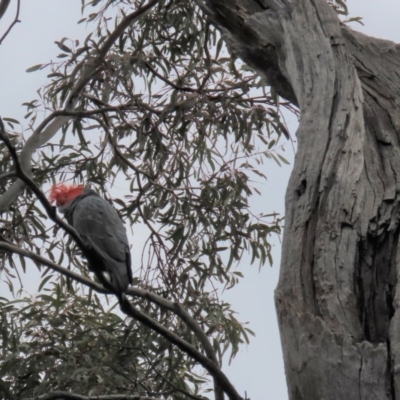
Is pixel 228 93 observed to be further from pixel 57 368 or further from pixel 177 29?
pixel 57 368

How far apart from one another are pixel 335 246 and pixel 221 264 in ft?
9.36

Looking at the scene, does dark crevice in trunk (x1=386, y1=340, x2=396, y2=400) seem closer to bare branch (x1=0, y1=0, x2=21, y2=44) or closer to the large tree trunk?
the large tree trunk

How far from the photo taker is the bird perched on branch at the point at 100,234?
154 inches

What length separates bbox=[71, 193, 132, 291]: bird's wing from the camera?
13.2 feet

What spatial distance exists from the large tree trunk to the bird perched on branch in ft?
4.33

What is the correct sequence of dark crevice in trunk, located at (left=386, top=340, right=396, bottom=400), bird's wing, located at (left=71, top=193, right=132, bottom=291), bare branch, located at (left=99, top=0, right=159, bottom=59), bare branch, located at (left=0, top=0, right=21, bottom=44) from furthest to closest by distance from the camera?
bare branch, located at (left=99, top=0, right=159, bottom=59) → bird's wing, located at (left=71, top=193, right=132, bottom=291) → bare branch, located at (left=0, top=0, right=21, bottom=44) → dark crevice in trunk, located at (left=386, top=340, right=396, bottom=400)

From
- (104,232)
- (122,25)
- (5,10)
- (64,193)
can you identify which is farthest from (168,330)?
(122,25)

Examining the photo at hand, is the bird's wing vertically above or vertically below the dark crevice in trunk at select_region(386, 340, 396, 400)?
above

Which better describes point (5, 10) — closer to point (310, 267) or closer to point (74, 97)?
point (74, 97)

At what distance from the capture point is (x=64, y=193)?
15.5ft

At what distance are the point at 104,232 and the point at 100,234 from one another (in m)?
0.02

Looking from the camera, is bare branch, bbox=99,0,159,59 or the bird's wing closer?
the bird's wing

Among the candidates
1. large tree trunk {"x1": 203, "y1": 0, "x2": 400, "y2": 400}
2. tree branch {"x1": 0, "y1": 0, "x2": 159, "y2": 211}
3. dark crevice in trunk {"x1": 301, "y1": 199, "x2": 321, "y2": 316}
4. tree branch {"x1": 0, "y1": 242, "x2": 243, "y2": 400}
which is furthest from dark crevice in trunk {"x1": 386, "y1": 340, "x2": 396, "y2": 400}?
tree branch {"x1": 0, "y1": 0, "x2": 159, "y2": 211}

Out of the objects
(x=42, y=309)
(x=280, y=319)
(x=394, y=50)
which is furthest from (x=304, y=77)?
(x=42, y=309)
